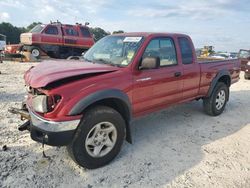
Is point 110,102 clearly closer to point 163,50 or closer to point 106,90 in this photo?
point 106,90

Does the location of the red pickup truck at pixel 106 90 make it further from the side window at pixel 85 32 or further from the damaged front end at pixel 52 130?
the side window at pixel 85 32

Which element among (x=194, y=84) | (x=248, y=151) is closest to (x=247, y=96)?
(x=194, y=84)

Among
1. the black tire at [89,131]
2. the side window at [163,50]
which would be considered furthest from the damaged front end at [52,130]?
the side window at [163,50]

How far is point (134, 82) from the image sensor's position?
4164 mm

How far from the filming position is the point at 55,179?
137 inches

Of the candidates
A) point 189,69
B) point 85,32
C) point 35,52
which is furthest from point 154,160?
point 85,32

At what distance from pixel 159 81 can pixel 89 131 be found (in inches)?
64.7

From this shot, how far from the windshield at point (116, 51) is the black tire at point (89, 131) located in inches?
35.8

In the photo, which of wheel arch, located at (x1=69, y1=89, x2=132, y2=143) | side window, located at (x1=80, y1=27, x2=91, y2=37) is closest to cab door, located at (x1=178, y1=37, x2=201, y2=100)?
wheel arch, located at (x1=69, y1=89, x2=132, y2=143)

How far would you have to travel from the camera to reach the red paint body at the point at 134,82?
11.1ft

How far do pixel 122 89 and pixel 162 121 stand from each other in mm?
2264

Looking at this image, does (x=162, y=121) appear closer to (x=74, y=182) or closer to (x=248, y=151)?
(x=248, y=151)

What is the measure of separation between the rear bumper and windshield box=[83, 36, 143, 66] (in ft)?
4.54

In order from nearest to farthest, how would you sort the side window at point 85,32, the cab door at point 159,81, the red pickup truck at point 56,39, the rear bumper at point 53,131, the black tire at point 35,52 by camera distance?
the rear bumper at point 53,131
the cab door at point 159,81
the red pickup truck at point 56,39
the black tire at point 35,52
the side window at point 85,32
